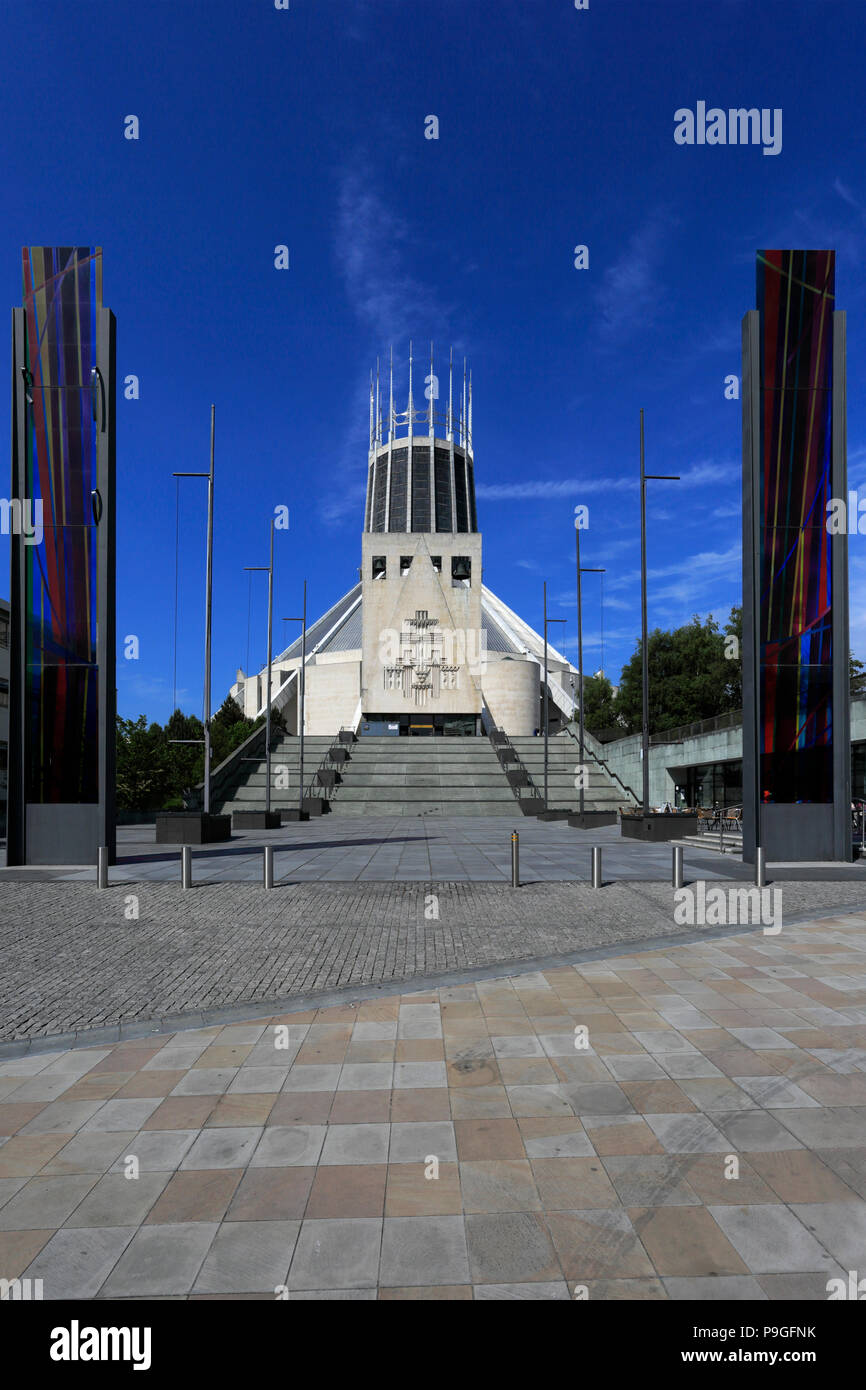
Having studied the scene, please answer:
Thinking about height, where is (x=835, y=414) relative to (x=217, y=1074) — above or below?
above

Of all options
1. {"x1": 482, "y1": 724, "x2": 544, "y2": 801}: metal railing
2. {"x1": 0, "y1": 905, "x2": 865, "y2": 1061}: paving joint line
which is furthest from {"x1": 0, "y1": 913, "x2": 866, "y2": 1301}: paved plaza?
{"x1": 482, "y1": 724, "x2": 544, "y2": 801}: metal railing

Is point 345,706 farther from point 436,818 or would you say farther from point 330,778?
point 436,818

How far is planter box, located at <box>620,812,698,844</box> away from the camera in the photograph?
22.3 meters

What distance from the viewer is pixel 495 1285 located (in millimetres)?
3104

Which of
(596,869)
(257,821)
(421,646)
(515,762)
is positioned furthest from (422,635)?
(596,869)

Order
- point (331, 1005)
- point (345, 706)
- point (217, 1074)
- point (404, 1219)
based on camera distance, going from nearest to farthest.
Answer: point (404, 1219)
point (217, 1074)
point (331, 1005)
point (345, 706)

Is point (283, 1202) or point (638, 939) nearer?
point (283, 1202)

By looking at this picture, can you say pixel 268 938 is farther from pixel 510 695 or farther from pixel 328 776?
pixel 510 695

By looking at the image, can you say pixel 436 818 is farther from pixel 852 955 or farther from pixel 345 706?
pixel 345 706

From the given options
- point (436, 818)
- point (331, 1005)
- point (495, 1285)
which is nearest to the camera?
point (495, 1285)

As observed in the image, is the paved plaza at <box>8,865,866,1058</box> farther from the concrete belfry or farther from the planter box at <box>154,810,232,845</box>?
the concrete belfry

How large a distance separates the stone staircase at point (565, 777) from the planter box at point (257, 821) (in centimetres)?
1408
